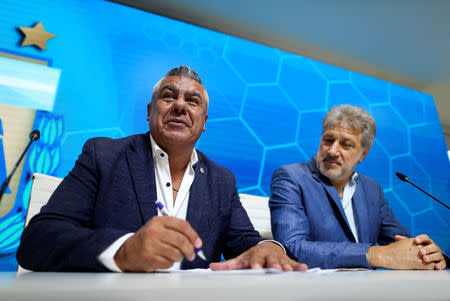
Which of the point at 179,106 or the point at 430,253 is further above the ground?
the point at 179,106

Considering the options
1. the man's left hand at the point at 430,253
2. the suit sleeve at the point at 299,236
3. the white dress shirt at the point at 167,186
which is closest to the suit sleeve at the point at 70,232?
the white dress shirt at the point at 167,186

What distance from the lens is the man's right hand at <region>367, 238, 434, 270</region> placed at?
1.12 m

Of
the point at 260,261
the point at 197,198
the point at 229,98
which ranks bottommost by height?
the point at 260,261

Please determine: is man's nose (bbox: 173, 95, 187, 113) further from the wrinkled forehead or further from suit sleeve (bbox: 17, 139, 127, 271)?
suit sleeve (bbox: 17, 139, 127, 271)

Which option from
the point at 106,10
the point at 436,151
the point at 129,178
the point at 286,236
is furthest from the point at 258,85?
the point at 436,151

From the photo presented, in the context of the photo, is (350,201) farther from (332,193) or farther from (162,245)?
(162,245)

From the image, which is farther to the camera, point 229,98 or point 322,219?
point 229,98

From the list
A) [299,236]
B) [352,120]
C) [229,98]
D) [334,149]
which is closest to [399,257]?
[299,236]

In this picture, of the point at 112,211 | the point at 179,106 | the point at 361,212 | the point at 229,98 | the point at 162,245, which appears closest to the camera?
the point at 162,245

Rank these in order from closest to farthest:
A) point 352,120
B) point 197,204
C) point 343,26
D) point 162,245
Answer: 1. point 162,245
2. point 197,204
3. point 352,120
4. point 343,26

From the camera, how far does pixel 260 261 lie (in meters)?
0.84

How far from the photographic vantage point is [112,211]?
1056 millimetres

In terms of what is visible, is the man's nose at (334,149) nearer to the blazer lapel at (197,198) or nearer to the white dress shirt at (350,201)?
the white dress shirt at (350,201)

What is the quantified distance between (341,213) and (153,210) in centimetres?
100
